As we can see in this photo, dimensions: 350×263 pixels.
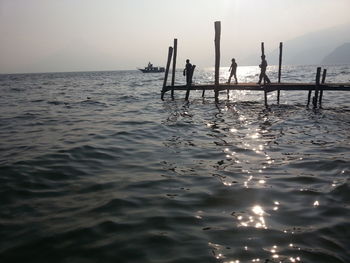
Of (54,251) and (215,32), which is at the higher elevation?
(215,32)

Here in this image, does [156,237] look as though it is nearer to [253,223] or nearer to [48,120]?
[253,223]

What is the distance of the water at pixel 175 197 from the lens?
422 centimetres

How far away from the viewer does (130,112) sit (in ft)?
58.9

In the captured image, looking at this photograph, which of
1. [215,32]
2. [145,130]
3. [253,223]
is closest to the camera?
[253,223]

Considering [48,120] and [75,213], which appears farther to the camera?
[48,120]

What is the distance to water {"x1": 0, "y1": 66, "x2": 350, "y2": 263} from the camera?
13.8 ft

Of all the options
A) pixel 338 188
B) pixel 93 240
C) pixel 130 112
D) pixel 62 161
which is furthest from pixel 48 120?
pixel 338 188

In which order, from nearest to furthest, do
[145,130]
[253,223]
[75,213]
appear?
[253,223] → [75,213] → [145,130]

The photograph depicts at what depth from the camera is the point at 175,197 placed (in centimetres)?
586

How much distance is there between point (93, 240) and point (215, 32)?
18588mm

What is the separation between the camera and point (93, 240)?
A: 443cm

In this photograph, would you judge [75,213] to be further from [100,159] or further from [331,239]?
[331,239]

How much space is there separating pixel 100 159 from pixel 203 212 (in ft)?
13.1

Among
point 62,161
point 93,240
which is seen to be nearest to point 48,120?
point 62,161
